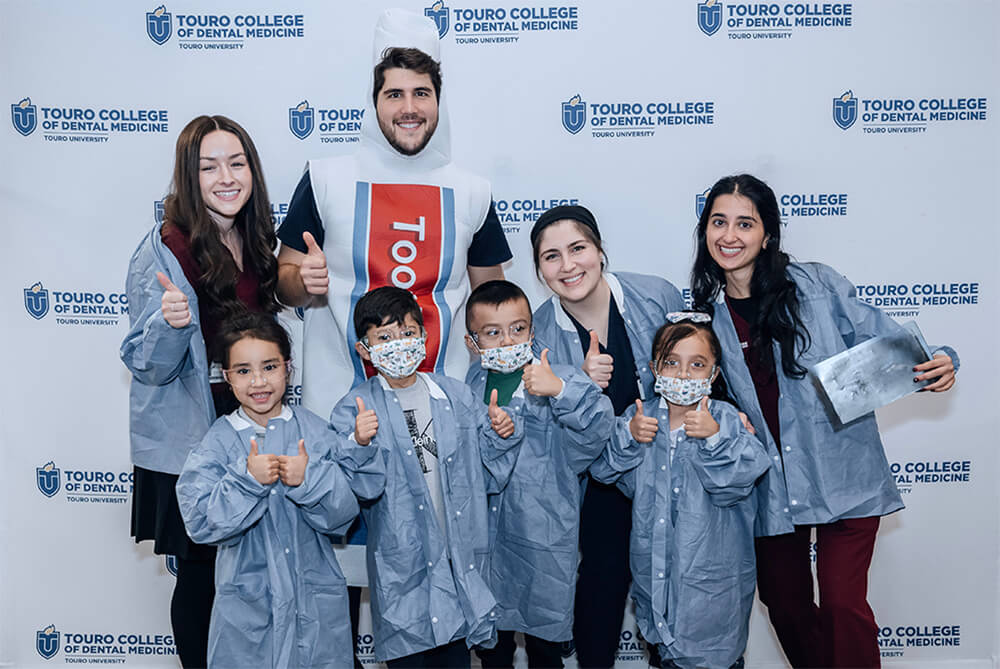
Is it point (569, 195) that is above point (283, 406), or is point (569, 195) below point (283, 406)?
above

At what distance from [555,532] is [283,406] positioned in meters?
0.94

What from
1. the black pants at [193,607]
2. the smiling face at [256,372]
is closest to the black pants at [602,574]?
the smiling face at [256,372]

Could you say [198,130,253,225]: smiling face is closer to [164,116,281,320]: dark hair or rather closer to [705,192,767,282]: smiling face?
[164,116,281,320]: dark hair

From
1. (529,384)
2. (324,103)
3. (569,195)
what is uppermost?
(324,103)

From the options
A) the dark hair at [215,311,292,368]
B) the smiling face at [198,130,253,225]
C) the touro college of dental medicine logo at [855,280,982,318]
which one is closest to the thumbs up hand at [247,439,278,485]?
the dark hair at [215,311,292,368]

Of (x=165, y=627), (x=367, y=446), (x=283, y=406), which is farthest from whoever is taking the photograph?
(x=165, y=627)

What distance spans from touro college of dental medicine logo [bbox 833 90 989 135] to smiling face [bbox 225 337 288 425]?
2406mm

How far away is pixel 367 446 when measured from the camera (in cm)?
242

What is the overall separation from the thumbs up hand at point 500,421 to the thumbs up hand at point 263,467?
2.14 feet

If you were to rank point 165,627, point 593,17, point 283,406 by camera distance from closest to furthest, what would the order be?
point 283,406 < point 593,17 < point 165,627

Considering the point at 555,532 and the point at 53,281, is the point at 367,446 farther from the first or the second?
the point at 53,281

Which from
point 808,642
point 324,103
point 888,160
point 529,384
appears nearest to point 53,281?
point 324,103

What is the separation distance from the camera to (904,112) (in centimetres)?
336

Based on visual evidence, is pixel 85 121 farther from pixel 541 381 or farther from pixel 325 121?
pixel 541 381
